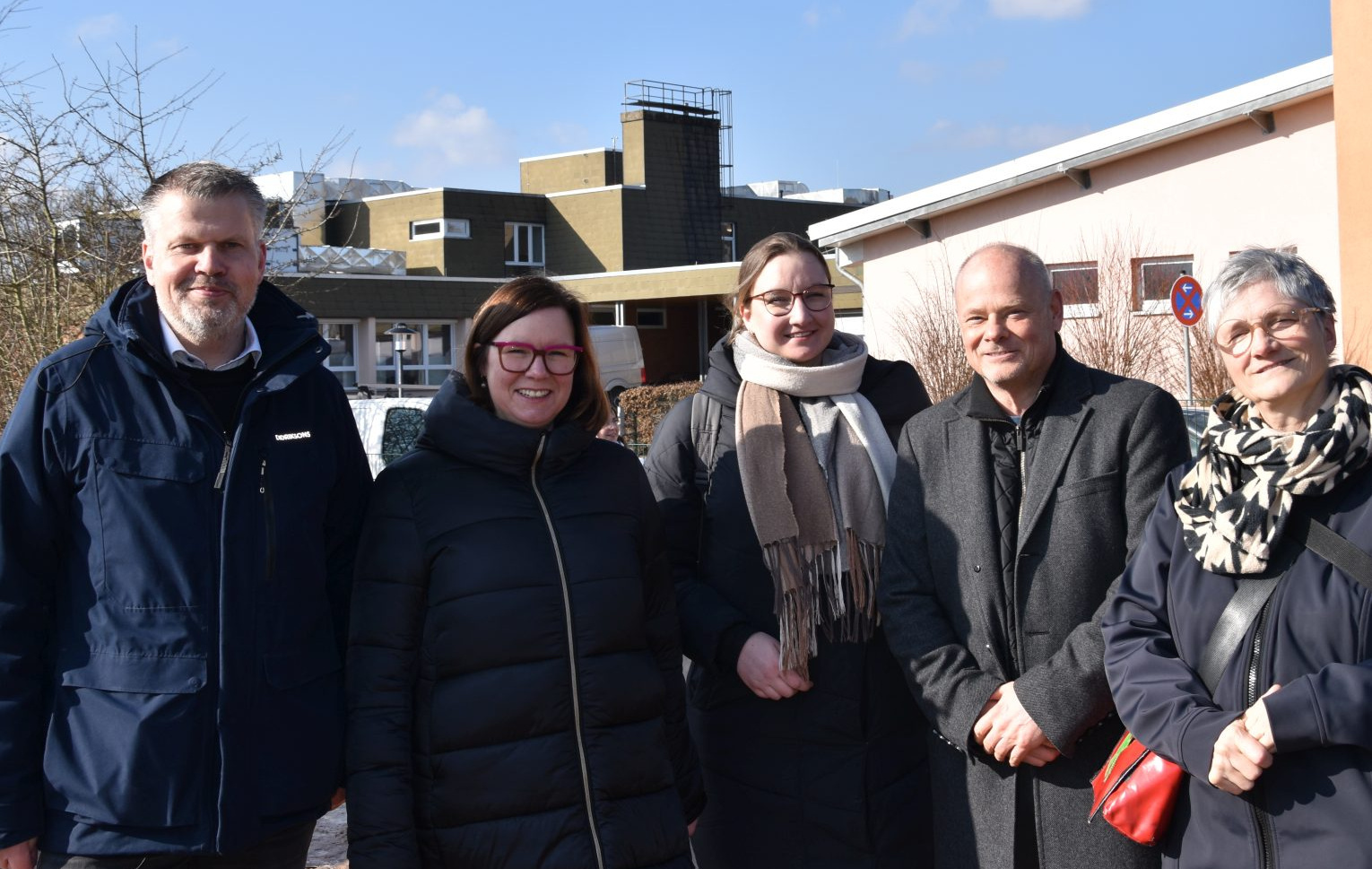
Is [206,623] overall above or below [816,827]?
above

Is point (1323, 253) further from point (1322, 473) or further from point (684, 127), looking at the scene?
point (684, 127)

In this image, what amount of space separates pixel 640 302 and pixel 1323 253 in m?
27.1

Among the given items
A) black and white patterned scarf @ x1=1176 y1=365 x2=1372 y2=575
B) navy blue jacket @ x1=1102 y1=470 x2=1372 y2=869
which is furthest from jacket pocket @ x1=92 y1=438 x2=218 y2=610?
black and white patterned scarf @ x1=1176 y1=365 x2=1372 y2=575

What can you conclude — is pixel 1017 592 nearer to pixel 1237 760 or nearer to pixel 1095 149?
pixel 1237 760

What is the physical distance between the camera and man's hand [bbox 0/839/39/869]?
2727mm

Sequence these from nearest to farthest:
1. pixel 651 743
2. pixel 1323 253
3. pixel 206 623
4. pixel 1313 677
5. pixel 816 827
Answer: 1. pixel 1313 677
2. pixel 206 623
3. pixel 651 743
4. pixel 816 827
5. pixel 1323 253

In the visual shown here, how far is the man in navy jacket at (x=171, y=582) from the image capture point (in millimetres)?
2754

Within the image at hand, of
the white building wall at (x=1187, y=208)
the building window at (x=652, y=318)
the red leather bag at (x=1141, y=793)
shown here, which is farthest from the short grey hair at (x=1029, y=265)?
the building window at (x=652, y=318)

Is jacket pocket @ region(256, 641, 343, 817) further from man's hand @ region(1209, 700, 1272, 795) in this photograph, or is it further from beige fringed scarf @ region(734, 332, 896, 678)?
man's hand @ region(1209, 700, 1272, 795)

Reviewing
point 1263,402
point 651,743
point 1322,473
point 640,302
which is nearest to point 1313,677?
point 1322,473

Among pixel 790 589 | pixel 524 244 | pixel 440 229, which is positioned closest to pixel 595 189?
pixel 524 244

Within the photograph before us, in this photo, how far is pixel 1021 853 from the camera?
126 inches

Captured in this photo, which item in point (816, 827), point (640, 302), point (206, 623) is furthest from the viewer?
point (640, 302)

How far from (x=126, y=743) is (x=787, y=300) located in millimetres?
2133
